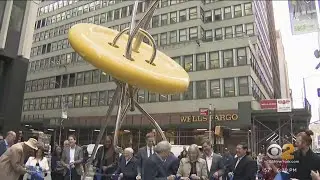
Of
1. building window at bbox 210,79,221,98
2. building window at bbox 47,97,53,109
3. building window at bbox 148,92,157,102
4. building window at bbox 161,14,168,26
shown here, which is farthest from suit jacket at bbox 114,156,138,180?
building window at bbox 47,97,53,109

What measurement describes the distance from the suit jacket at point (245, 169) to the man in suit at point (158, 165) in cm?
228

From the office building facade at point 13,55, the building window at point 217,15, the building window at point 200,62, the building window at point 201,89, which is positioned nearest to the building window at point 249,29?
the building window at point 217,15

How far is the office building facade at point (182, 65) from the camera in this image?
135 feet

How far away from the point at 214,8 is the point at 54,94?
Result: 29.3 m

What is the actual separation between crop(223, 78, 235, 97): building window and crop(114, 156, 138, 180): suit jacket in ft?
110

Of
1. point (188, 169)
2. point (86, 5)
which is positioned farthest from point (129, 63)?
point (86, 5)

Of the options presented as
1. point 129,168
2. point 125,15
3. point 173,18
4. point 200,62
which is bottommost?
point 129,168

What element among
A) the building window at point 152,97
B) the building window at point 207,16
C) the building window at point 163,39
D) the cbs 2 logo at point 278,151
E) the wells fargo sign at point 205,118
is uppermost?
the building window at point 207,16

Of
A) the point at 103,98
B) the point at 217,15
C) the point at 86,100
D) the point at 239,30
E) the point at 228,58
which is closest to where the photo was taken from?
the point at 228,58

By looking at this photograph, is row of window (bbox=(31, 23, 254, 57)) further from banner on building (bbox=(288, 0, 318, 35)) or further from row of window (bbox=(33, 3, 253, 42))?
banner on building (bbox=(288, 0, 318, 35))

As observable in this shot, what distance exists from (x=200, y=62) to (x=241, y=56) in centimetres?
512

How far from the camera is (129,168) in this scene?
8336mm

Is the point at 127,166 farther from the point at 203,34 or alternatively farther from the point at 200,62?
the point at 203,34

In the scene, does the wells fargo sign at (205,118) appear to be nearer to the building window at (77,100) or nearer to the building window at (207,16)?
the building window at (207,16)
